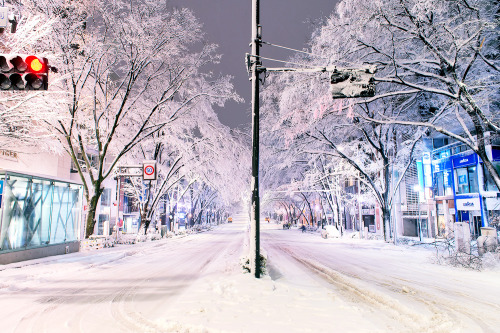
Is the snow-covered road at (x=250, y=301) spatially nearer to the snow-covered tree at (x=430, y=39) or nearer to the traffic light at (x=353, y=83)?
the traffic light at (x=353, y=83)

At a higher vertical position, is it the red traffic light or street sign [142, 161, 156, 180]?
the red traffic light

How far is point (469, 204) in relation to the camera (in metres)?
26.6

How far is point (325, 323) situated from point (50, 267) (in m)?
10.5

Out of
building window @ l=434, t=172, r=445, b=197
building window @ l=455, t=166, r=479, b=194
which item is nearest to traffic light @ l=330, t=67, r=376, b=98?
building window @ l=455, t=166, r=479, b=194

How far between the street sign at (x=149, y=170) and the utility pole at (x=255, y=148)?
43.8ft

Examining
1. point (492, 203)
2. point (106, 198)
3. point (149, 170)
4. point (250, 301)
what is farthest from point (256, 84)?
point (106, 198)

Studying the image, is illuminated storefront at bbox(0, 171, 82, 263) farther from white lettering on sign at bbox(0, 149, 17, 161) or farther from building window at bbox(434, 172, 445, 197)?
building window at bbox(434, 172, 445, 197)

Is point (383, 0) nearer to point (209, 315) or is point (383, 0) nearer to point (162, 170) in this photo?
point (209, 315)

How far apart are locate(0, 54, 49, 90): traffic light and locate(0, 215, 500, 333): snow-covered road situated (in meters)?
4.51

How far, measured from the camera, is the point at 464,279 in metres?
8.84

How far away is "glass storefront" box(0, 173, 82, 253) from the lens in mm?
12125

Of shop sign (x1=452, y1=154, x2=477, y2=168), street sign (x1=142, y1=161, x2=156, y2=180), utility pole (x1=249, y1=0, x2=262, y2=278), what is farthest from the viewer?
shop sign (x1=452, y1=154, x2=477, y2=168)

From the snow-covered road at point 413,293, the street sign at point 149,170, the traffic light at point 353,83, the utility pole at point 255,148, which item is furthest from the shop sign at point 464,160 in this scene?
the street sign at point 149,170

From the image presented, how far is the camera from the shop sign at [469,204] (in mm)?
25753
